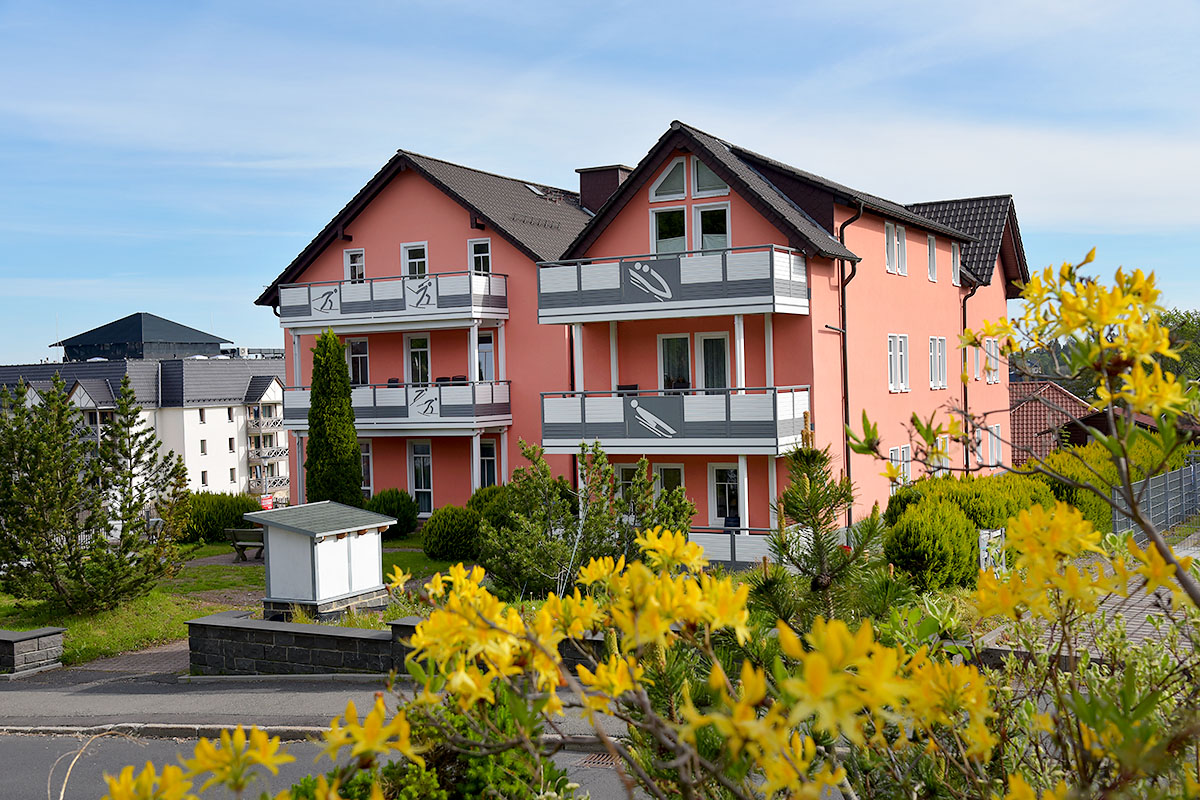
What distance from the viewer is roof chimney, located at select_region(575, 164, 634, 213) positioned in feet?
103

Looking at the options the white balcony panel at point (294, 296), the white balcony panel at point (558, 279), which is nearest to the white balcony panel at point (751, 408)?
the white balcony panel at point (558, 279)

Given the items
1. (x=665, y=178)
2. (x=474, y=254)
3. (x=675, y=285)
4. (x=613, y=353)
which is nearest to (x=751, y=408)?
(x=675, y=285)

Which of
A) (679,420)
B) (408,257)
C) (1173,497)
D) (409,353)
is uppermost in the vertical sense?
(408,257)

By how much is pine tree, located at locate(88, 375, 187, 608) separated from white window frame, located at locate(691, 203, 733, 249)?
12445 millimetres

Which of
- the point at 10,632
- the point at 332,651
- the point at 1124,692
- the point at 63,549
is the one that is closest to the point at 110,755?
the point at 332,651

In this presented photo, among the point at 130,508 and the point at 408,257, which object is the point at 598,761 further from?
the point at 408,257

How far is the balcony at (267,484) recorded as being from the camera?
248 ft

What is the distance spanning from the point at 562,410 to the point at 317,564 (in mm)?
8883

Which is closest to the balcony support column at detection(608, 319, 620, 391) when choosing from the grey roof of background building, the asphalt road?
the grey roof of background building

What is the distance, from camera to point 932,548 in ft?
50.4

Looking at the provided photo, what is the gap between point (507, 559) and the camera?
47.8 ft

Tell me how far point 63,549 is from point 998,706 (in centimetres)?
1626

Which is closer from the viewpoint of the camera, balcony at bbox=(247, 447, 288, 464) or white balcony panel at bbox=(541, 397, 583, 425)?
white balcony panel at bbox=(541, 397, 583, 425)

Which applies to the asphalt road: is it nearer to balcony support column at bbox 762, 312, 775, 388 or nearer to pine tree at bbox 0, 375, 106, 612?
pine tree at bbox 0, 375, 106, 612
